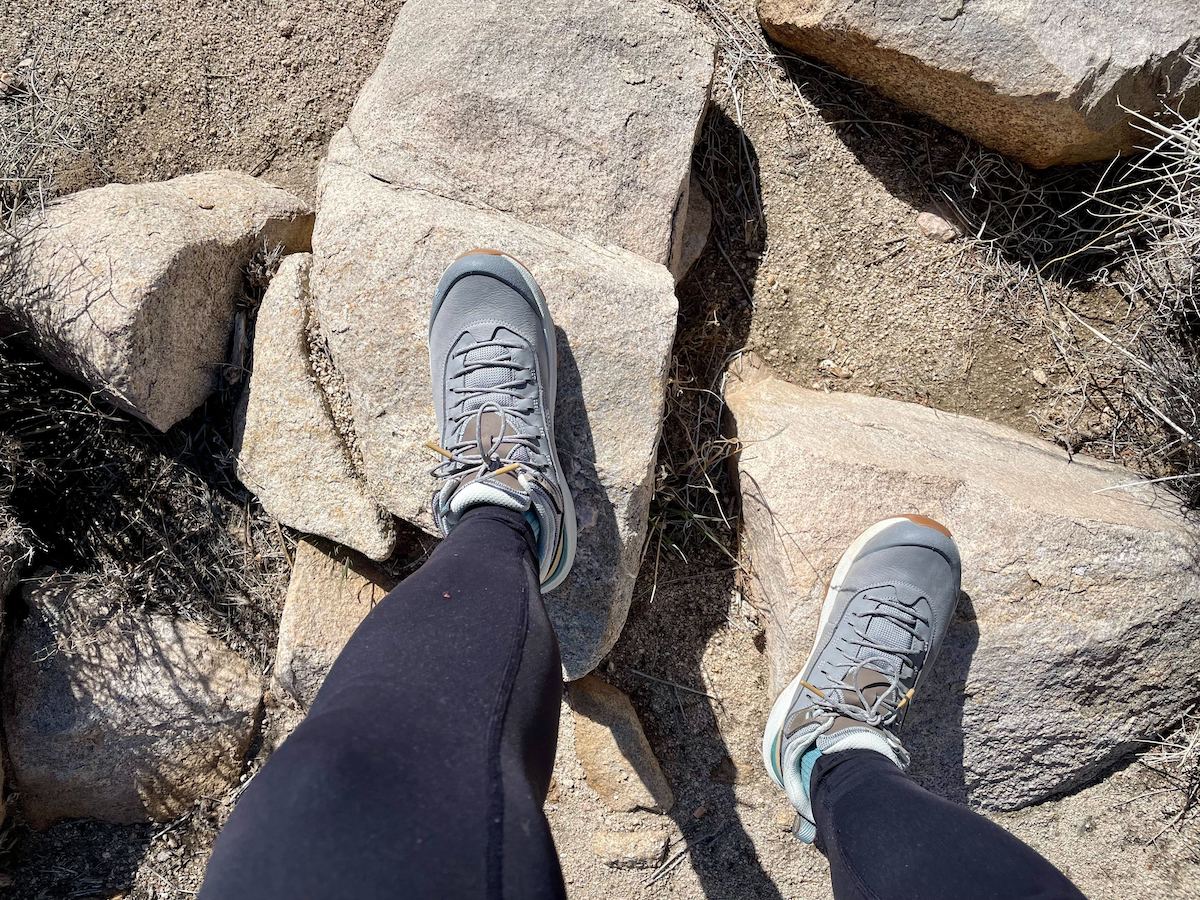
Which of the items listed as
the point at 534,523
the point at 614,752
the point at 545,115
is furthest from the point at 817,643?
the point at 545,115

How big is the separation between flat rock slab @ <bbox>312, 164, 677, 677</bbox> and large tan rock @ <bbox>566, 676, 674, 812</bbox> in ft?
1.35

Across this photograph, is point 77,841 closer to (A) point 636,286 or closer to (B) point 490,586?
(B) point 490,586

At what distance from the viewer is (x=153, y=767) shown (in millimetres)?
2189

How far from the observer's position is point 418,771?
104 cm

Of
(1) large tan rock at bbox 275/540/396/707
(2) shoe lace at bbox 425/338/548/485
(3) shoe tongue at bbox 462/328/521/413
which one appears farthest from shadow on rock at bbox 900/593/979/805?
(1) large tan rock at bbox 275/540/396/707

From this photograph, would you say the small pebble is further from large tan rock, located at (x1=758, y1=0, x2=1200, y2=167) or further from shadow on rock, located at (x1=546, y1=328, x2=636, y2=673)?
shadow on rock, located at (x1=546, y1=328, x2=636, y2=673)

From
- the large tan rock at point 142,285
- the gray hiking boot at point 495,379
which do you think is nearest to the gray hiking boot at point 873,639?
the gray hiking boot at point 495,379

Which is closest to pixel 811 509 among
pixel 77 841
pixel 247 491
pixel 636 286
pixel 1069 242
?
pixel 636 286

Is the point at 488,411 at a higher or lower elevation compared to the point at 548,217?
lower

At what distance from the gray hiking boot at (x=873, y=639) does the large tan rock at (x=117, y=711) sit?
1.47m

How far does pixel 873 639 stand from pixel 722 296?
99 centimetres

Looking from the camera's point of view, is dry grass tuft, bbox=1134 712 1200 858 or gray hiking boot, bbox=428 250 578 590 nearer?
gray hiking boot, bbox=428 250 578 590

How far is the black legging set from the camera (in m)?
0.95

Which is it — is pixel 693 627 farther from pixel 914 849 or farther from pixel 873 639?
pixel 914 849
